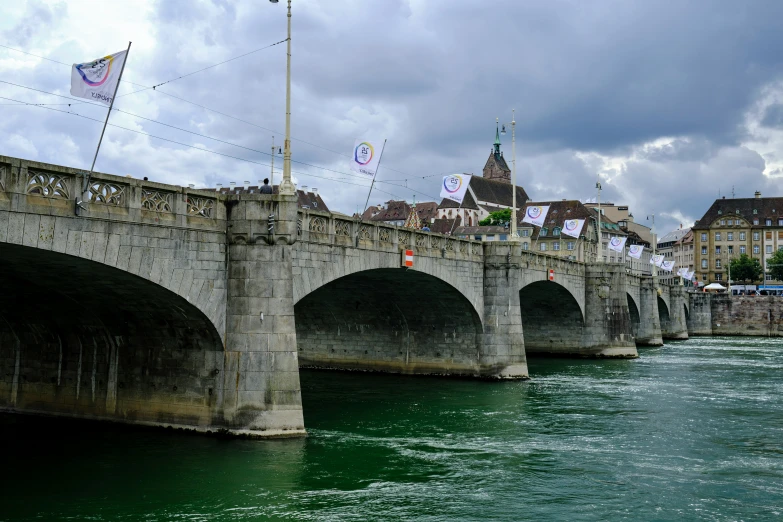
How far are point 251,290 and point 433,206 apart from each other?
139 metres

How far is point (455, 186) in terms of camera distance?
138 feet

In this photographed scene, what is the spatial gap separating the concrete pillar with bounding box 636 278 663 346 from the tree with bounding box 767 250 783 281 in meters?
A: 66.6

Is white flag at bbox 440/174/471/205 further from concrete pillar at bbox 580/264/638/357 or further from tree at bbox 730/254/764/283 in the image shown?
tree at bbox 730/254/764/283

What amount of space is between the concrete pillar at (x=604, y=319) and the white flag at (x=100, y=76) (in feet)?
158

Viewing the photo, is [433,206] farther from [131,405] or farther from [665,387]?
[131,405]

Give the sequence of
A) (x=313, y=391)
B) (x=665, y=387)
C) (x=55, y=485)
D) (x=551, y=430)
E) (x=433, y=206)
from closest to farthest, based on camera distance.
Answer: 1. (x=55, y=485)
2. (x=551, y=430)
3. (x=313, y=391)
4. (x=665, y=387)
5. (x=433, y=206)

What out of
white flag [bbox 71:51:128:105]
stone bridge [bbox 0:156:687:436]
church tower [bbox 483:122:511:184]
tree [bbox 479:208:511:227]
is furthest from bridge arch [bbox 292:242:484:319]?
church tower [bbox 483:122:511:184]

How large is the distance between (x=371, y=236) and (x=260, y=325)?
942 cm

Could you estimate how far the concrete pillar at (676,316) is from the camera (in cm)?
9612

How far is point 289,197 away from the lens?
80.6 ft

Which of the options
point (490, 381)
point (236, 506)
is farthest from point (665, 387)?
point (236, 506)

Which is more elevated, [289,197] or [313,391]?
[289,197]

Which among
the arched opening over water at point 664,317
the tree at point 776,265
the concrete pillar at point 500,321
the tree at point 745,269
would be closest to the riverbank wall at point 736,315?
the arched opening over water at point 664,317

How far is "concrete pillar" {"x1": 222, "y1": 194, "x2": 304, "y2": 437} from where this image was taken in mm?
23781
